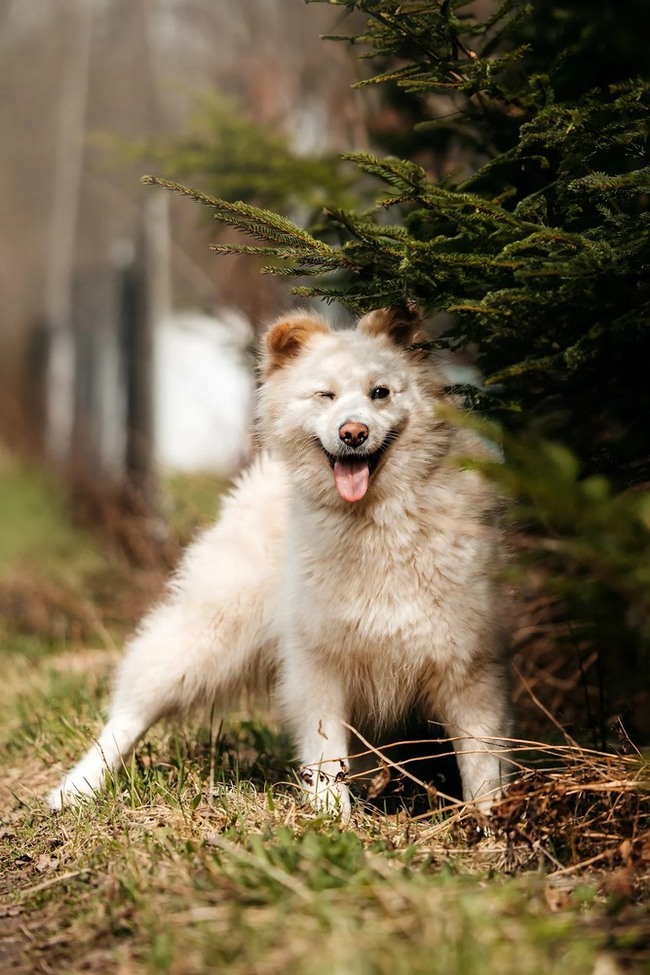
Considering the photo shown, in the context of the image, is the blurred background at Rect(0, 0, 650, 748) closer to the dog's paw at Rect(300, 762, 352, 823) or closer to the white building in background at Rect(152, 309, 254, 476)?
the white building in background at Rect(152, 309, 254, 476)

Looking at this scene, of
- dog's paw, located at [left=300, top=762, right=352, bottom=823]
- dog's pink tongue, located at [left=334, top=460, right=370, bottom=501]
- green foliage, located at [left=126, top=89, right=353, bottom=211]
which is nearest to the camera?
dog's paw, located at [left=300, top=762, right=352, bottom=823]

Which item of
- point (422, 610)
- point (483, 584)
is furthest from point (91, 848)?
point (483, 584)

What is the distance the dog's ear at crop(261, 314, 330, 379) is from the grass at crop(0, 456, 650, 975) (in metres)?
1.37

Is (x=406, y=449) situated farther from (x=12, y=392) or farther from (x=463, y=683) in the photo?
(x=12, y=392)

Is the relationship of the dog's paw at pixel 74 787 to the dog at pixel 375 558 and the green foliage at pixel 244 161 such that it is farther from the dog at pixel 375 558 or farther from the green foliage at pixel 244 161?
the green foliage at pixel 244 161

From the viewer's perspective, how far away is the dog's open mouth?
3129mm

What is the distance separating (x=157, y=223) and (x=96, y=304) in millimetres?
3498

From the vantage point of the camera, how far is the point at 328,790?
3021 millimetres

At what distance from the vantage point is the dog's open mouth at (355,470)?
10.3 ft

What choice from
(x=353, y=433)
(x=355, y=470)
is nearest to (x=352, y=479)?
(x=355, y=470)

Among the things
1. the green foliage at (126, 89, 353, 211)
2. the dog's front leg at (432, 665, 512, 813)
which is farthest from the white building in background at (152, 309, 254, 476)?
the dog's front leg at (432, 665, 512, 813)

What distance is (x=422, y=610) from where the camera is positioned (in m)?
3.12

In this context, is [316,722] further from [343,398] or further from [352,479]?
[343,398]

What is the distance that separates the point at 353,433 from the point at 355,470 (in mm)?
156
